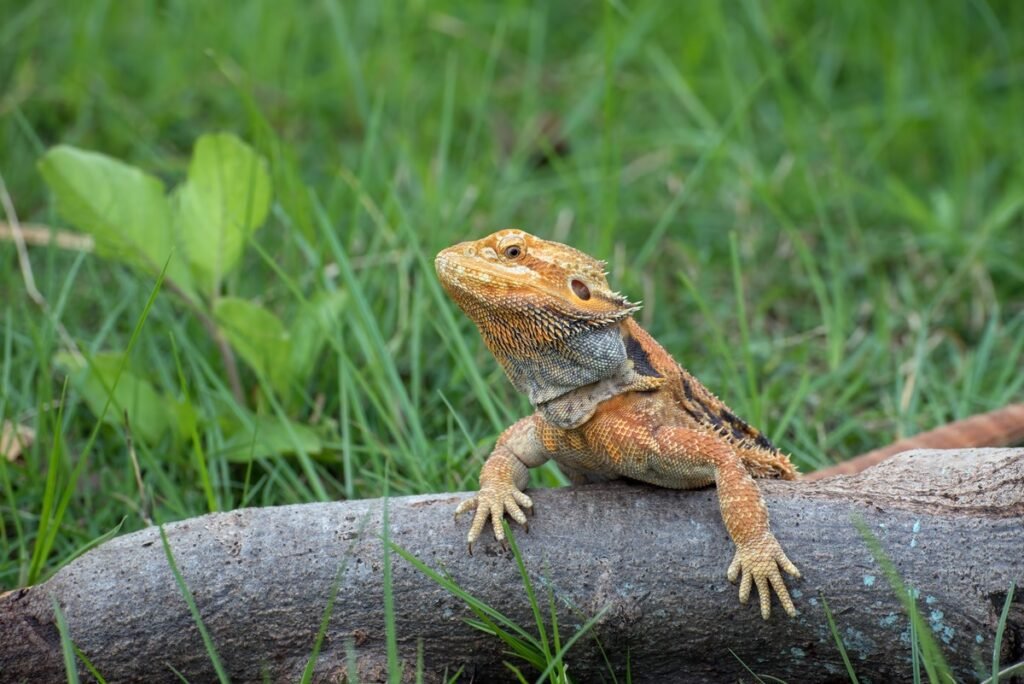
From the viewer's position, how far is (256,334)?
4629mm

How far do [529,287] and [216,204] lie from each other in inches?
78.7

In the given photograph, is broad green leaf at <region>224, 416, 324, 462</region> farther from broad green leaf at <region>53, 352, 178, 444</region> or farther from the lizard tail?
the lizard tail

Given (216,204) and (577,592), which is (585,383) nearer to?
(577,592)

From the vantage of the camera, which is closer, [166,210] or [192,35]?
[166,210]

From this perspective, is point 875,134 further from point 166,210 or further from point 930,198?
point 166,210

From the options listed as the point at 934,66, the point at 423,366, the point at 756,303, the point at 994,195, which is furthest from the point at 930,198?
the point at 423,366

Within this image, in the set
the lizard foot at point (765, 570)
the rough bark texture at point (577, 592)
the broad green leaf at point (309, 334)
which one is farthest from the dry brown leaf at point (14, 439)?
the lizard foot at point (765, 570)

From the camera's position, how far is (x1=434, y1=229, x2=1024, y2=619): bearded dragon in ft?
10.7

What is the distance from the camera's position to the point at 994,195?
24.1ft

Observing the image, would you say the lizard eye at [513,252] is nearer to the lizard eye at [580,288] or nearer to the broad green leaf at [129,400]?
the lizard eye at [580,288]

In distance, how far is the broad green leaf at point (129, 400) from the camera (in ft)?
14.6

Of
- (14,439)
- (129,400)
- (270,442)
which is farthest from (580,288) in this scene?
(14,439)

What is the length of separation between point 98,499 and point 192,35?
4115 mm

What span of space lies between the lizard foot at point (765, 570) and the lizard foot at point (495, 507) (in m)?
0.62
